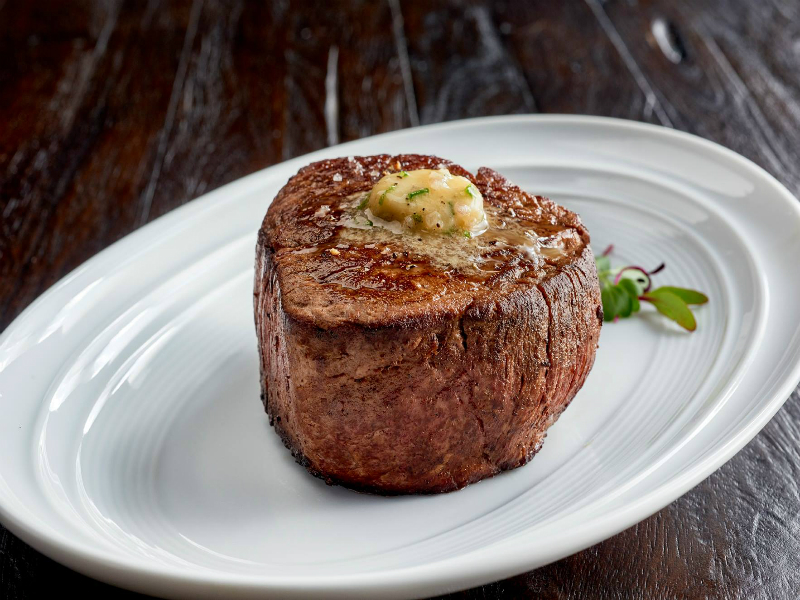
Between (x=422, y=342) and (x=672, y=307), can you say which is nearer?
(x=422, y=342)

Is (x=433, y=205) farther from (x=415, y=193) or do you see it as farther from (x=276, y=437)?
(x=276, y=437)

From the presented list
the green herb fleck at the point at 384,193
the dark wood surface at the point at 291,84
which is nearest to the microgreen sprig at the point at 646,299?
the green herb fleck at the point at 384,193

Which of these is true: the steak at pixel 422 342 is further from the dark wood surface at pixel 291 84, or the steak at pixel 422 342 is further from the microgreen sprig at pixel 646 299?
the dark wood surface at pixel 291 84

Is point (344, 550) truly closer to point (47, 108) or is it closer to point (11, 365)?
point (11, 365)

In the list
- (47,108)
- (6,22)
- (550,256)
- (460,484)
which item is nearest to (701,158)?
(550,256)

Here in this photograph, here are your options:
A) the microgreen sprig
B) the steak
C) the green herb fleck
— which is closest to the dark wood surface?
the microgreen sprig

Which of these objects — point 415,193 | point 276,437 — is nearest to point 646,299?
point 415,193
